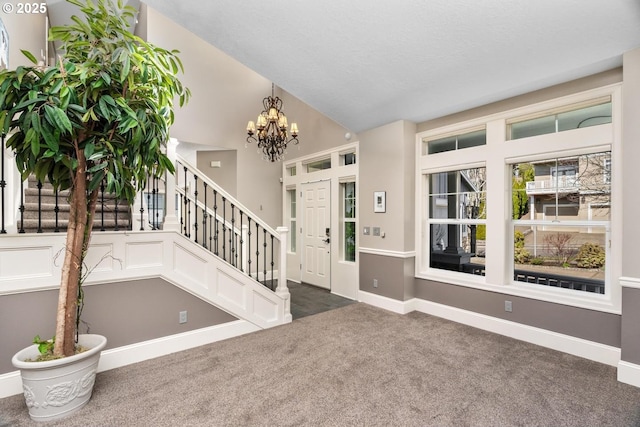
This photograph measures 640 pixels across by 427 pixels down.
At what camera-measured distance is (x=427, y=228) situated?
4.23 metres

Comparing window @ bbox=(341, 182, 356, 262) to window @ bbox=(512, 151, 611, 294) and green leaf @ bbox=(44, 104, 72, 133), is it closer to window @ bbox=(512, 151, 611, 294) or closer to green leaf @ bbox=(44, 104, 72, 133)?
window @ bbox=(512, 151, 611, 294)

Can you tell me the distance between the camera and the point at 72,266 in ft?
6.80

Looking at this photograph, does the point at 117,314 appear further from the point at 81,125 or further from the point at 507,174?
the point at 507,174

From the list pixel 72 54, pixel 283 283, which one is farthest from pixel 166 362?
pixel 72 54

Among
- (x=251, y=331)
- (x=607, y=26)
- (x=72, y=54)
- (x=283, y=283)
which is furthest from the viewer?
(x=283, y=283)

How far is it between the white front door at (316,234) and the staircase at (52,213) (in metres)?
3.10

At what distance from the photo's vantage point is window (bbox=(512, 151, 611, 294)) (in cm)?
289

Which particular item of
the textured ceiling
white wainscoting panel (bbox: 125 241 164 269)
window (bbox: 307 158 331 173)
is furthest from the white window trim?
white wainscoting panel (bbox: 125 241 164 269)

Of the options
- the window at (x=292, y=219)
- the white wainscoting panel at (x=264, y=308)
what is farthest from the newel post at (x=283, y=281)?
the window at (x=292, y=219)

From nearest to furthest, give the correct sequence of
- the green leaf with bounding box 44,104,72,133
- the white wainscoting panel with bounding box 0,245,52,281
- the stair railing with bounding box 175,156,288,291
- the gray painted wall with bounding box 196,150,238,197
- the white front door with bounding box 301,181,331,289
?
the green leaf with bounding box 44,104,72,133
the white wainscoting panel with bounding box 0,245,52,281
the stair railing with bounding box 175,156,288,291
the white front door with bounding box 301,181,331,289
the gray painted wall with bounding box 196,150,238,197

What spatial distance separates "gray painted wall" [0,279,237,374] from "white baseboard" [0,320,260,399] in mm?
50

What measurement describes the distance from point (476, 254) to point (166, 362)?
3688mm

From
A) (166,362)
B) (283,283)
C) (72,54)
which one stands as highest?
(72,54)

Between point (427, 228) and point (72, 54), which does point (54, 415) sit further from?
point (427, 228)
